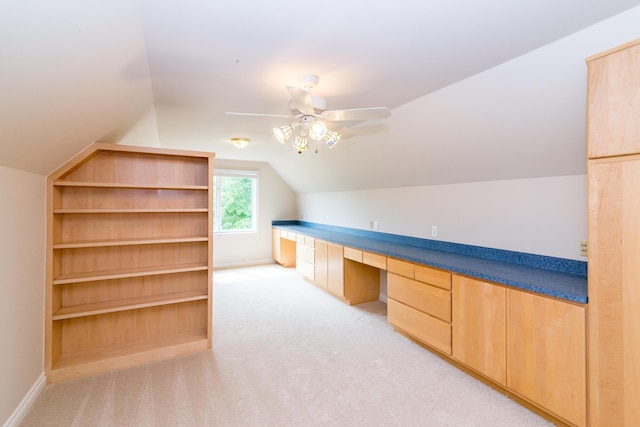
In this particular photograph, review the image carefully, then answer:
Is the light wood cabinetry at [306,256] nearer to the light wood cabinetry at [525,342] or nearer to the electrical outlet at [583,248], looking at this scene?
the light wood cabinetry at [525,342]

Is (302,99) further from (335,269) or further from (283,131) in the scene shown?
(335,269)

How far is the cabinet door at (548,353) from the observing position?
1.67 metres

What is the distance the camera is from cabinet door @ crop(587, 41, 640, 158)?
1386mm

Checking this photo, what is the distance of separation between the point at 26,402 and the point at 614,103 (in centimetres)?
395

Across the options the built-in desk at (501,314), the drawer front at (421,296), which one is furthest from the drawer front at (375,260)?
the drawer front at (421,296)

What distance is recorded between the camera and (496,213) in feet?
9.24

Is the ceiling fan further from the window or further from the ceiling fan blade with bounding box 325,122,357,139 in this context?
the window

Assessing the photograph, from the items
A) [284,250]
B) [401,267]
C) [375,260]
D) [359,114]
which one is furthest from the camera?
[284,250]

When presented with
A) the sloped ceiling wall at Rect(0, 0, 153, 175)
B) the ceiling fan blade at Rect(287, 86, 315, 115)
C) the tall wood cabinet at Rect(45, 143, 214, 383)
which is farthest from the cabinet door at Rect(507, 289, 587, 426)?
the sloped ceiling wall at Rect(0, 0, 153, 175)

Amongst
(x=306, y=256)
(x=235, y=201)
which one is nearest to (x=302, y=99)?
(x=306, y=256)

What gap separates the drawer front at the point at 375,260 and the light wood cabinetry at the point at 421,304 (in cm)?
10

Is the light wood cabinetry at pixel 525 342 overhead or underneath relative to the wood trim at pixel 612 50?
underneath

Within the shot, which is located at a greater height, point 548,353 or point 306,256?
point 306,256

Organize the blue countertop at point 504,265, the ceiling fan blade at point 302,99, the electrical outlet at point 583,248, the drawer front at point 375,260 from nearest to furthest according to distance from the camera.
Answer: the ceiling fan blade at point 302,99 → the blue countertop at point 504,265 → the electrical outlet at point 583,248 → the drawer front at point 375,260
